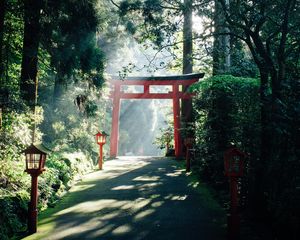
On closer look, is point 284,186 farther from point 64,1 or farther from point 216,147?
point 64,1

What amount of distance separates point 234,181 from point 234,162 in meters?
0.33

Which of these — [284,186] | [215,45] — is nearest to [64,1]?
[215,45]

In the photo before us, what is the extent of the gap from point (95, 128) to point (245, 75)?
9955 mm

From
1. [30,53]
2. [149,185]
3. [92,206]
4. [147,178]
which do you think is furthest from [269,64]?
[147,178]

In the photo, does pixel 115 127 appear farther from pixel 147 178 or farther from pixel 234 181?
pixel 234 181

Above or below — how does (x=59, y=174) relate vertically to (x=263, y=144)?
below

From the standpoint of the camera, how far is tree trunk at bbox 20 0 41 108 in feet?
29.3

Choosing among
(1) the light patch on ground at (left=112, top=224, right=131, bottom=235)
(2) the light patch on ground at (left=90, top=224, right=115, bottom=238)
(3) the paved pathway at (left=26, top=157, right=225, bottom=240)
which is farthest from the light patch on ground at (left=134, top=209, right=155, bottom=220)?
(2) the light patch on ground at (left=90, top=224, right=115, bottom=238)

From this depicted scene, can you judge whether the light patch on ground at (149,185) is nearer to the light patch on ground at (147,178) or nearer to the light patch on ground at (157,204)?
the light patch on ground at (147,178)

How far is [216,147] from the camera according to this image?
9.44m

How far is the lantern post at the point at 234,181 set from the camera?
18.3ft

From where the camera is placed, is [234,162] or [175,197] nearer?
[234,162]

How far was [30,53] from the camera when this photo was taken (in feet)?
29.4

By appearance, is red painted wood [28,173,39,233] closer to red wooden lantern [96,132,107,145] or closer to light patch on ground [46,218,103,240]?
light patch on ground [46,218,103,240]
